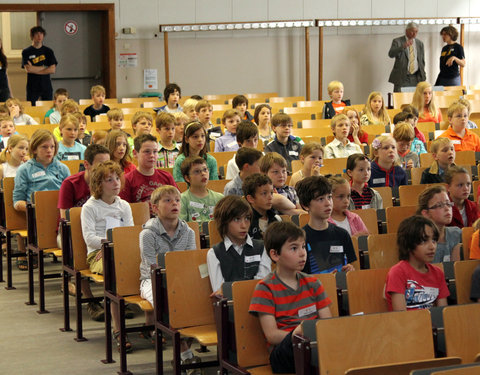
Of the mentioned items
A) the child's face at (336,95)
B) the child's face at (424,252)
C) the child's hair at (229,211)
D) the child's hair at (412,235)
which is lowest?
the child's face at (424,252)

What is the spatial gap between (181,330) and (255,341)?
63 cm

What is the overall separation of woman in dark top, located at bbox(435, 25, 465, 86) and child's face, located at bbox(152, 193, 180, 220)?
10.2 m

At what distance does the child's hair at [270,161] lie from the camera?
594cm

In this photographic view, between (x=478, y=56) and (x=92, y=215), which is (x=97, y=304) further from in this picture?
(x=478, y=56)

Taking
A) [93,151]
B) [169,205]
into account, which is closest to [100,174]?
[93,151]

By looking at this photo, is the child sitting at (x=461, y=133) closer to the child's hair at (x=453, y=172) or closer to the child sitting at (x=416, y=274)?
the child's hair at (x=453, y=172)

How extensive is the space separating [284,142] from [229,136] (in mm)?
830

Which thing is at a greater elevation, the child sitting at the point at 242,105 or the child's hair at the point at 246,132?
the child sitting at the point at 242,105

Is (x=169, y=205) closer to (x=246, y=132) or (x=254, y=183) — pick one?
(x=254, y=183)

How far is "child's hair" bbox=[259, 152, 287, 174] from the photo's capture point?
19.5 feet

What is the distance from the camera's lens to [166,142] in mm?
7750

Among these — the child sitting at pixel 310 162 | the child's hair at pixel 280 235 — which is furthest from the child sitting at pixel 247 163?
the child's hair at pixel 280 235

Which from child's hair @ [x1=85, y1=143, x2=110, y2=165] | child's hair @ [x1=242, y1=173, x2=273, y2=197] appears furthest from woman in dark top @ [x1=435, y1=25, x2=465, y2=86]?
child's hair @ [x1=242, y1=173, x2=273, y2=197]

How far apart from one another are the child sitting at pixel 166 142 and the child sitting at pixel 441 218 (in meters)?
3.01
